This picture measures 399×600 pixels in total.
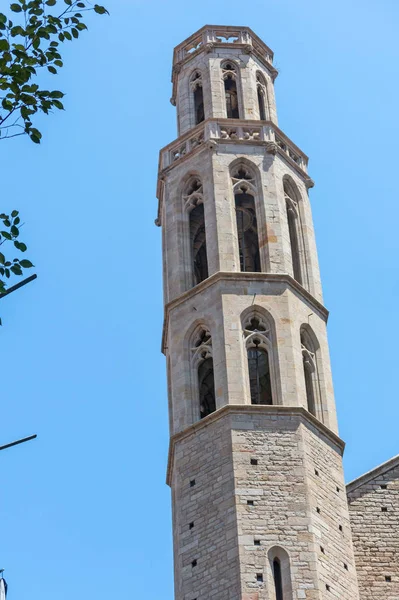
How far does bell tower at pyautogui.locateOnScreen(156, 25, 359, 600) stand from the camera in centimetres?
2720

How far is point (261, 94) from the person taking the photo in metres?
36.3

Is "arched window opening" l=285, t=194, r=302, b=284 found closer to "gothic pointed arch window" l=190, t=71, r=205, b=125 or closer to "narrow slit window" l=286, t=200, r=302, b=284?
"narrow slit window" l=286, t=200, r=302, b=284

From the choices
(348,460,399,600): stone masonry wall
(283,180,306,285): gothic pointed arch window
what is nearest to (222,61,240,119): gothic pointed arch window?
(283,180,306,285): gothic pointed arch window

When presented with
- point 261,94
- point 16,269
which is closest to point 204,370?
point 261,94

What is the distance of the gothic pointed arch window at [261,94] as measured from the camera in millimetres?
35719

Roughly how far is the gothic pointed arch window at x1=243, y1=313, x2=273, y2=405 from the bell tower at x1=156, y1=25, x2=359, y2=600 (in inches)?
1.0

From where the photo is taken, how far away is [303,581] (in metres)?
26.6

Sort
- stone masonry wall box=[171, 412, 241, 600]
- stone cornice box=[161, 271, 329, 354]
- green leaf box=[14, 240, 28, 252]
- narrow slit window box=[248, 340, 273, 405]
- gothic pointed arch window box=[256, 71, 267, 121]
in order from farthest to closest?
gothic pointed arch window box=[256, 71, 267, 121] < stone cornice box=[161, 271, 329, 354] < narrow slit window box=[248, 340, 273, 405] < stone masonry wall box=[171, 412, 241, 600] < green leaf box=[14, 240, 28, 252]

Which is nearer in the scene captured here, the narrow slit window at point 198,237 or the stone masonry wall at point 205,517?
the stone masonry wall at point 205,517

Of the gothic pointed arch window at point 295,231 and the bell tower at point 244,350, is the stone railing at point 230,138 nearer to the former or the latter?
the bell tower at point 244,350

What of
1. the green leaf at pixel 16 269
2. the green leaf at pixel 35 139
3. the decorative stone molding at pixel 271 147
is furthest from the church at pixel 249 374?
the green leaf at pixel 35 139

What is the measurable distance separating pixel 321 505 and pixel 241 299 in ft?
15.0

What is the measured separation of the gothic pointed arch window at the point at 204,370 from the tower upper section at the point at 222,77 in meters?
5.70

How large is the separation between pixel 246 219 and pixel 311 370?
403 centimetres
